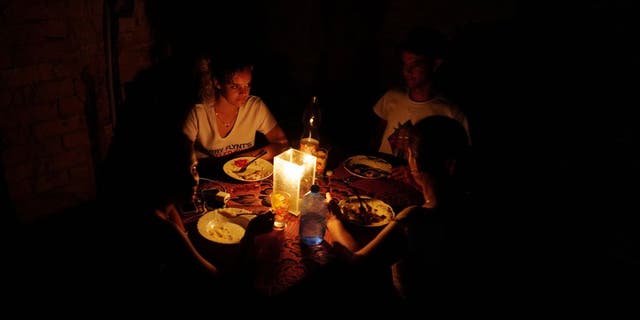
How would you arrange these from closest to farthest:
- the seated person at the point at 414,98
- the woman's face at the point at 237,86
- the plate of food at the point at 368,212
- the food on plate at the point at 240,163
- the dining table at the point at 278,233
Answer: the dining table at the point at 278,233 → the plate of food at the point at 368,212 → the food on plate at the point at 240,163 → the woman's face at the point at 237,86 → the seated person at the point at 414,98

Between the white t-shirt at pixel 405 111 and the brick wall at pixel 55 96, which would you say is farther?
the white t-shirt at pixel 405 111

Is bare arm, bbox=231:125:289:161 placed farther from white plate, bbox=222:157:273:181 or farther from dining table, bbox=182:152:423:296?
dining table, bbox=182:152:423:296

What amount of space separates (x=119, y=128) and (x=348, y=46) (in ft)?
11.2

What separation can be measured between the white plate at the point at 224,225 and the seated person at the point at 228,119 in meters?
0.72

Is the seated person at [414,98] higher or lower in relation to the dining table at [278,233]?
higher

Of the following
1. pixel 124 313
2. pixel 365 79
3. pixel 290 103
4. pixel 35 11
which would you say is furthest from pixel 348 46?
pixel 124 313

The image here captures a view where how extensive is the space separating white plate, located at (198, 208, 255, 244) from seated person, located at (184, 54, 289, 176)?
722 millimetres

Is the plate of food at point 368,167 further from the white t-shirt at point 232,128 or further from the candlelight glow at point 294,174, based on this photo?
the white t-shirt at point 232,128

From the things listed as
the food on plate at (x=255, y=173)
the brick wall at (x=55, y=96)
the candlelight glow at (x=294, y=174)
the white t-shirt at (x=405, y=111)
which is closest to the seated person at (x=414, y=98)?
the white t-shirt at (x=405, y=111)

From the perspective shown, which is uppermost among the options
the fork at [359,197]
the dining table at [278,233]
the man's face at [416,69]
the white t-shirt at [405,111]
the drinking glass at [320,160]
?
the man's face at [416,69]

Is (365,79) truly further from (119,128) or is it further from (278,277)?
(278,277)

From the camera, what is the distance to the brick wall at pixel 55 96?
3.46 metres

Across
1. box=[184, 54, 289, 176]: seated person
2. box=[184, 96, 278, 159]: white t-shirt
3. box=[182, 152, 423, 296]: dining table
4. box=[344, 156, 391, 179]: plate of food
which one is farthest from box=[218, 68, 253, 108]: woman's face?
box=[344, 156, 391, 179]: plate of food

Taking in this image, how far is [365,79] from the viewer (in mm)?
6066
